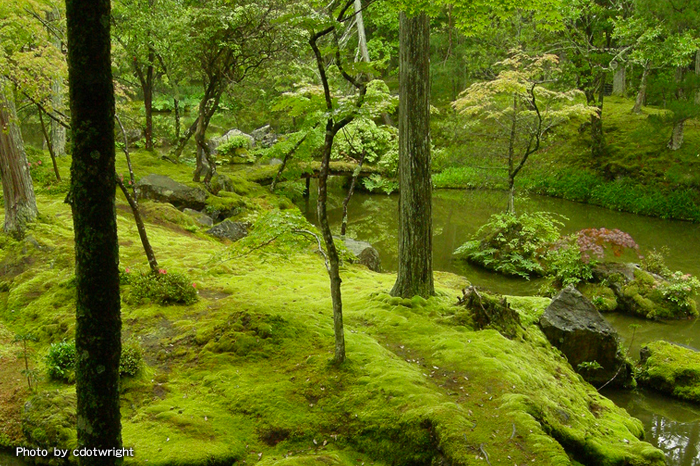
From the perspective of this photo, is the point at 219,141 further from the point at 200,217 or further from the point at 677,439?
the point at 677,439

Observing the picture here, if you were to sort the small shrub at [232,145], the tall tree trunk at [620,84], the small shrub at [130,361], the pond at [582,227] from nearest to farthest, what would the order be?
the small shrub at [130,361] < the pond at [582,227] < the small shrub at [232,145] < the tall tree trunk at [620,84]

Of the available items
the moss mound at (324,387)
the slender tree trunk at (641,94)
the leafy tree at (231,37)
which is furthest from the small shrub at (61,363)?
the slender tree trunk at (641,94)

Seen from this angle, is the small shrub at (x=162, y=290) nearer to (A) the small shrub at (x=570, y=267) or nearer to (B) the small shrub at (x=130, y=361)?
(B) the small shrub at (x=130, y=361)

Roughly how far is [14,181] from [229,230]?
439 cm

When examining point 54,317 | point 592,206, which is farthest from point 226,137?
point 54,317

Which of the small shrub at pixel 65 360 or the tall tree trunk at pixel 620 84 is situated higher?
the tall tree trunk at pixel 620 84

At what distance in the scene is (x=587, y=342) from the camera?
6.94 meters

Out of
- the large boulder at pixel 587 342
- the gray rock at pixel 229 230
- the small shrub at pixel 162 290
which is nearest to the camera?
the small shrub at pixel 162 290

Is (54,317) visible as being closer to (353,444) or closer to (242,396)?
(242,396)

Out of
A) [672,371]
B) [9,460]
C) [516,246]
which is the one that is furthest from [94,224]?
[516,246]

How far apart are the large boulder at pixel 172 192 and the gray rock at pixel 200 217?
0.53 meters

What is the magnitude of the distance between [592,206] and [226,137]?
57.2 ft

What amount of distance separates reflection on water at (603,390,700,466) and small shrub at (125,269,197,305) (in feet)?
20.4

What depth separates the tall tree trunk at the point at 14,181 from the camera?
8422 mm
